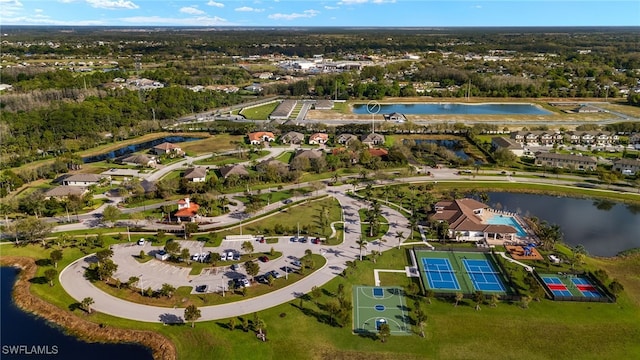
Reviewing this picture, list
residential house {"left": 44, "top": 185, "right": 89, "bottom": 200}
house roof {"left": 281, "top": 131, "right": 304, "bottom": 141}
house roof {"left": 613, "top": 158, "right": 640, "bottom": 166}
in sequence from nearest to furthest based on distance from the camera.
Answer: residential house {"left": 44, "top": 185, "right": 89, "bottom": 200} → house roof {"left": 613, "top": 158, "right": 640, "bottom": 166} → house roof {"left": 281, "top": 131, "right": 304, "bottom": 141}

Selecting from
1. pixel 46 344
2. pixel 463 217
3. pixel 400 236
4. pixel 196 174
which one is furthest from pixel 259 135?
pixel 46 344

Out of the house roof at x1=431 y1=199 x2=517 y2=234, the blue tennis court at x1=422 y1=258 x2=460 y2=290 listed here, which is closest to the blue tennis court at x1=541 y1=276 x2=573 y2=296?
the house roof at x1=431 y1=199 x2=517 y2=234

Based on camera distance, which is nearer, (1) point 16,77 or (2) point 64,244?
(2) point 64,244

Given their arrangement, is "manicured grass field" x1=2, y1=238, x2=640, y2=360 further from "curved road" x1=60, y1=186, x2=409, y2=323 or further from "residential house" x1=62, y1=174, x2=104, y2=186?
"residential house" x1=62, y1=174, x2=104, y2=186

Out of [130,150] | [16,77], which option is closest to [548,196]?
[130,150]

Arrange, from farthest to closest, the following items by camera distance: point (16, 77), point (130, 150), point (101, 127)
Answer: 1. point (16, 77)
2. point (101, 127)
3. point (130, 150)

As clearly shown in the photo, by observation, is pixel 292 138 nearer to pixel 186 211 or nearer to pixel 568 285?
pixel 186 211

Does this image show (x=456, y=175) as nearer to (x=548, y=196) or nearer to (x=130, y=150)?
(x=548, y=196)

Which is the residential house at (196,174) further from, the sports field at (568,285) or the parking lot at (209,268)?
the sports field at (568,285)
